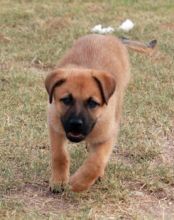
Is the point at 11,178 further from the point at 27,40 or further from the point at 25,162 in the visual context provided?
the point at 27,40

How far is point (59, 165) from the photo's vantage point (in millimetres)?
4703

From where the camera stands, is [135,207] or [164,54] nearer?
[135,207]

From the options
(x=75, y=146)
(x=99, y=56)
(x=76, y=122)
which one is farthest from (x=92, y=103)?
(x=75, y=146)

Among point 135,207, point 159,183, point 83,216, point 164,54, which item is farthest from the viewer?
point 164,54

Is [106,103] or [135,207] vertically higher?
[106,103]

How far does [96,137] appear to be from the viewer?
4.75 m

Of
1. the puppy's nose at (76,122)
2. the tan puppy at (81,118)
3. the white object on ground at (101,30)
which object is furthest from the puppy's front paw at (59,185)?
the white object on ground at (101,30)

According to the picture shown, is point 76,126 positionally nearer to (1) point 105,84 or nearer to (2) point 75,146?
(1) point 105,84

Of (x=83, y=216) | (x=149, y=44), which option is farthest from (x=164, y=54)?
(x=83, y=216)

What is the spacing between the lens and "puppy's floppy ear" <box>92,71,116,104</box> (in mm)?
4543

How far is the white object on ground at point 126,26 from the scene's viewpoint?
10.6 metres

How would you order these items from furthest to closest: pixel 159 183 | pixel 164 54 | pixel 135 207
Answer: pixel 164 54
pixel 159 183
pixel 135 207

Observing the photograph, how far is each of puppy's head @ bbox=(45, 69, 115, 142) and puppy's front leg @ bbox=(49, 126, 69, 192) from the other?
23cm

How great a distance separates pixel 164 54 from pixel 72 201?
4903mm
